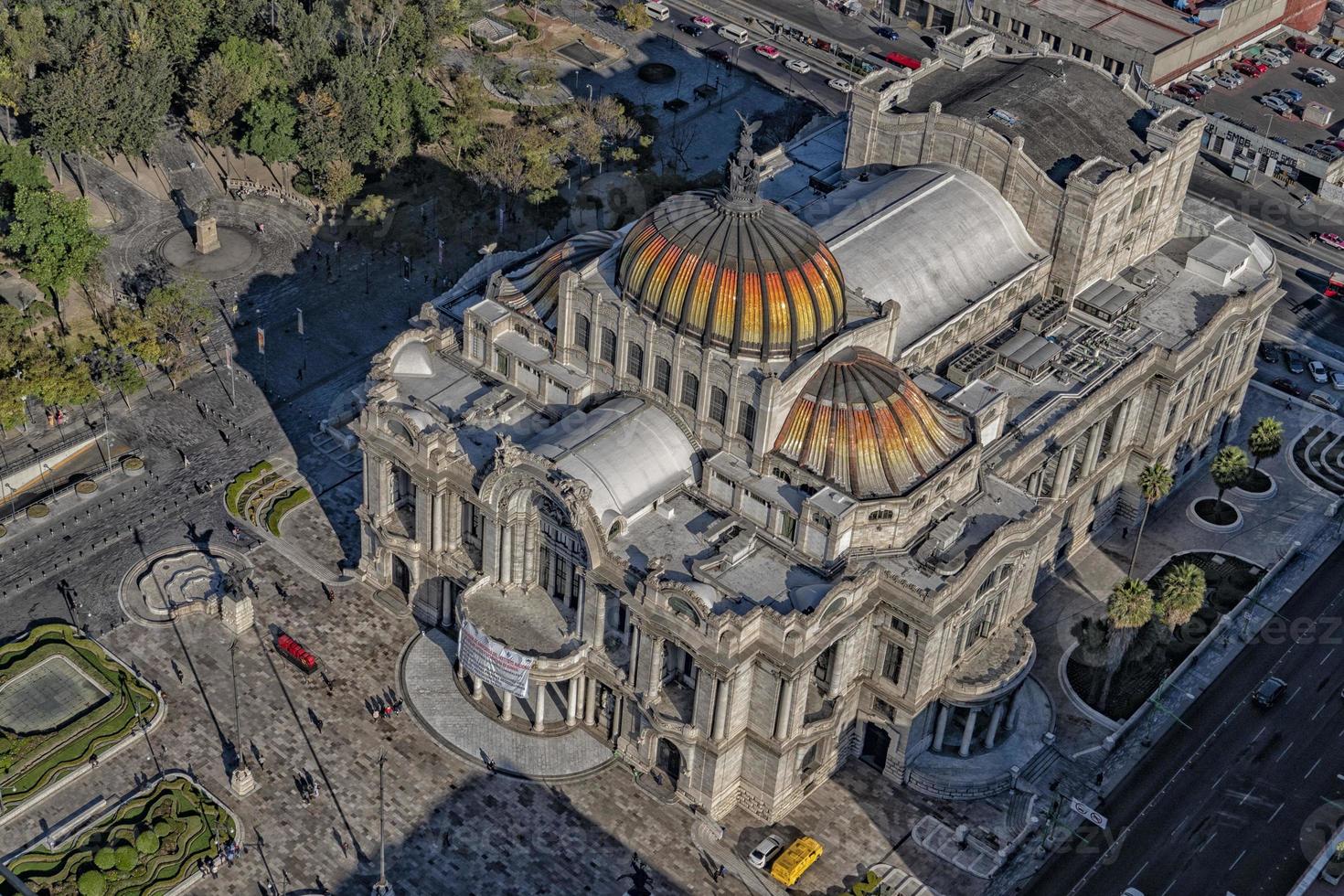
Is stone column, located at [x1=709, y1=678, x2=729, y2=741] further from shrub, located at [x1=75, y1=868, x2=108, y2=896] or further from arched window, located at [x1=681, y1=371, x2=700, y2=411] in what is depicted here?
shrub, located at [x1=75, y1=868, x2=108, y2=896]

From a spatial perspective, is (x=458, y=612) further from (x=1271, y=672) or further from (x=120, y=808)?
(x=1271, y=672)

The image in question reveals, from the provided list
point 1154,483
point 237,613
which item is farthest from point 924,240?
point 237,613

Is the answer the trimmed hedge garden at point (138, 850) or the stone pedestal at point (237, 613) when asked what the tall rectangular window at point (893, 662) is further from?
the stone pedestal at point (237, 613)

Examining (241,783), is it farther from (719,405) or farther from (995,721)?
(995,721)

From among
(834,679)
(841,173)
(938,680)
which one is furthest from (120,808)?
(841,173)

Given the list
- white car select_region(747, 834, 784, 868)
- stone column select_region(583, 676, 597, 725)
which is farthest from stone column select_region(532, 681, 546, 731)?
white car select_region(747, 834, 784, 868)

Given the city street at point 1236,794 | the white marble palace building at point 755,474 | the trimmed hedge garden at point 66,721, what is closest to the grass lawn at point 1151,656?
the city street at point 1236,794
